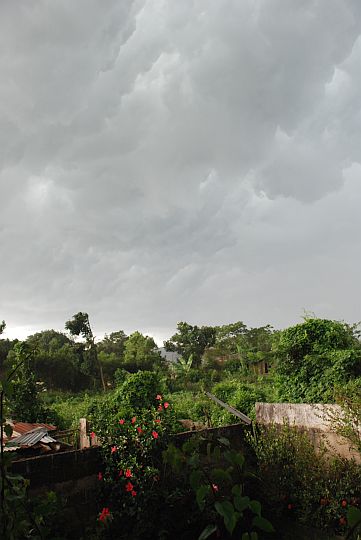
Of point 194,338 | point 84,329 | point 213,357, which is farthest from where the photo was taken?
point 194,338

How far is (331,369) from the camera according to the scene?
26.2 feet

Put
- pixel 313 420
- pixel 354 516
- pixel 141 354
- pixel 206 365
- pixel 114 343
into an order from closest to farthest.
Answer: pixel 354 516
pixel 313 420
pixel 206 365
pixel 141 354
pixel 114 343

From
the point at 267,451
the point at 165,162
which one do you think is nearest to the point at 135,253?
the point at 165,162

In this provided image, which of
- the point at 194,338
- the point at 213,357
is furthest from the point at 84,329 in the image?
the point at 194,338

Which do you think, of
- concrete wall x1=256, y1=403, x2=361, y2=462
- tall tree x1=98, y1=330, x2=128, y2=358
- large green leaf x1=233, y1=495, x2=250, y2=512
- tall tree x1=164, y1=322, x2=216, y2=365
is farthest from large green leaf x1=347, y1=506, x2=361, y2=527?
tall tree x1=98, y1=330, x2=128, y2=358

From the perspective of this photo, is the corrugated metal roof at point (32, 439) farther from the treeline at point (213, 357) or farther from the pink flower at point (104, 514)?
the pink flower at point (104, 514)

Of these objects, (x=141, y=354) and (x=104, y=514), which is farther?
(x=141, y=354)

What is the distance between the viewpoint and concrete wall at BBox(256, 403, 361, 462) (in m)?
5.87

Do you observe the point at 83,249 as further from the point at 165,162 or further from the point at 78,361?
the point at 78,361

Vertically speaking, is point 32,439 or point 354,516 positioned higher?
point 354,516

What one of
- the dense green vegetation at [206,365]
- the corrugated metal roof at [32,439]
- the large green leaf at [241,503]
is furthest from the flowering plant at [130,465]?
the large green leaf at [241,503]

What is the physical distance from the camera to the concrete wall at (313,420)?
5.87m

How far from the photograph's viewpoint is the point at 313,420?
247 inches

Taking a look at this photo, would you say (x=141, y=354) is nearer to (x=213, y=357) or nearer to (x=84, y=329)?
(x=213, y=357)
